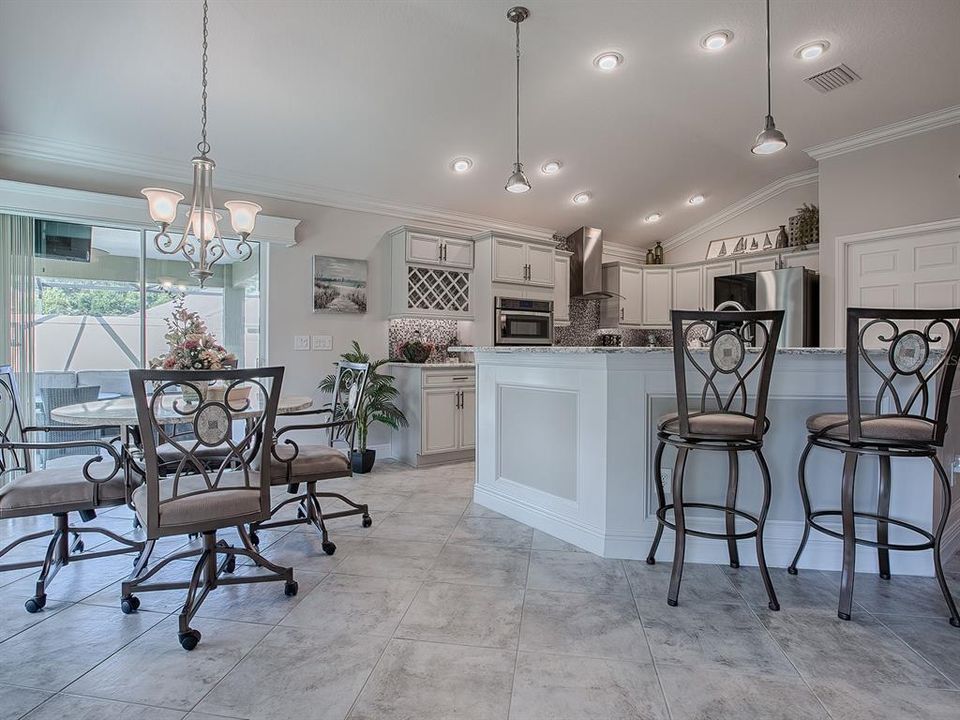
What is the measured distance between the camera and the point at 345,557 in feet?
8.45

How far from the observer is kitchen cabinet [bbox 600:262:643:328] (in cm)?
638

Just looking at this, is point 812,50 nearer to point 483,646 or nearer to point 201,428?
point 483,646

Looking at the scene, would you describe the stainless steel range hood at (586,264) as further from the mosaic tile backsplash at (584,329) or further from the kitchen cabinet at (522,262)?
the kitchen cabinet at (522,262)

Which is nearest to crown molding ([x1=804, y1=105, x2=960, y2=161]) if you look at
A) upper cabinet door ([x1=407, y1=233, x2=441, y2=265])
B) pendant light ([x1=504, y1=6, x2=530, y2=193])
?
pendant light ([x1=504, y1=6, x2=530, y2=193])

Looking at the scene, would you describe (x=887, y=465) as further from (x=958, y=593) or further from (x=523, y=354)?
(x=523, y=354)

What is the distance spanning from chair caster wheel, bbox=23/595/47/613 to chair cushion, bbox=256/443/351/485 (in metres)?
0.94

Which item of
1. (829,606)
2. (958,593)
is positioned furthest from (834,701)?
(958,593)

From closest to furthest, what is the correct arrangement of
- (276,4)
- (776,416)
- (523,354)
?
(776,416)
(276,4)
(523,354)

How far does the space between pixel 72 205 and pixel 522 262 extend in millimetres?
3789

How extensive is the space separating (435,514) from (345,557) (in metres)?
0.79

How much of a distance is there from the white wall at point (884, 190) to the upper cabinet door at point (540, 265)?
260 centimetres

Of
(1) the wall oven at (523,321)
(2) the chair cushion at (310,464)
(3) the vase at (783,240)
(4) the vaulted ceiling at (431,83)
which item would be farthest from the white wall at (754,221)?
(2) the chair cushion at (310,464)

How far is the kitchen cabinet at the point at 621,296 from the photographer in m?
6.38

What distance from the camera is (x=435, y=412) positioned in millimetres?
4645
